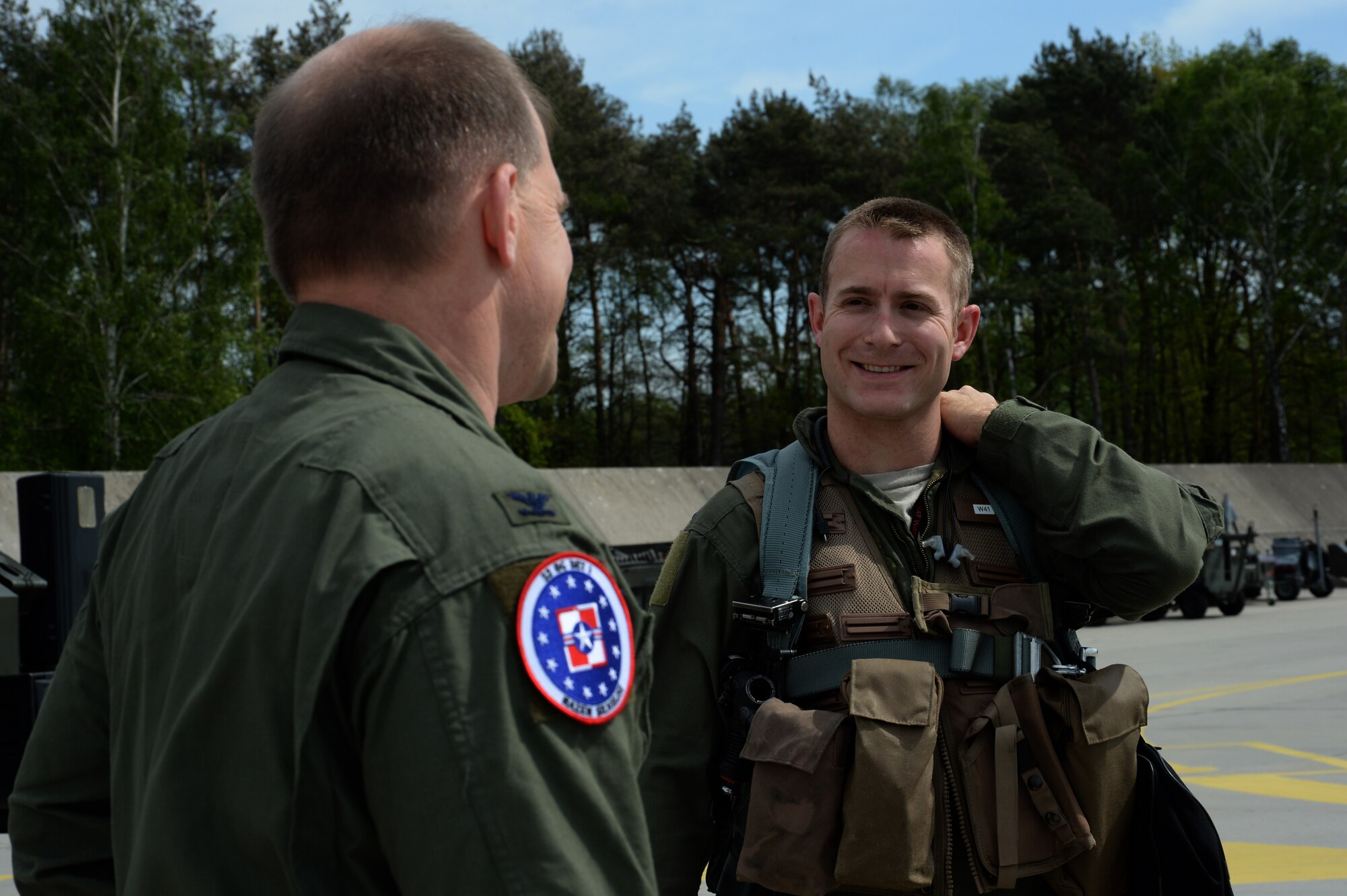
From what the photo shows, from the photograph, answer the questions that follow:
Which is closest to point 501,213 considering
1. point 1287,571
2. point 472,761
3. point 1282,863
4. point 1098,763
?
point 472,761

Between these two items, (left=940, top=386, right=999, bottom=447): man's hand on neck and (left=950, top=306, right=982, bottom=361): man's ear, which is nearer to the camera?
(left=940, top=386, right=999, bottom=447): man's hand on neck

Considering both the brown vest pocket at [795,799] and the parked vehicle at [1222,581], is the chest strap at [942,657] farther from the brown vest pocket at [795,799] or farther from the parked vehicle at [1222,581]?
the parked vehicle at [1222,581]

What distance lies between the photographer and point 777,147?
40.5 meters

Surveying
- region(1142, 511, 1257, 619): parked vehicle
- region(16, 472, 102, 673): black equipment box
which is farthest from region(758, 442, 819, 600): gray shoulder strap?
region(1142, 511, 1257, 619): parked vehicle

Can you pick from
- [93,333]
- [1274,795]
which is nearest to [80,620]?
[1274,795]

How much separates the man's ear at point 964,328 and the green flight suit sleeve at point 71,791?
2029mm

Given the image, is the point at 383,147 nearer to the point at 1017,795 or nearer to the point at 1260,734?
the point at 1017,795

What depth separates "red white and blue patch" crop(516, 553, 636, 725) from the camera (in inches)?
46.8

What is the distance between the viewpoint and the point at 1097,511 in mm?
2682

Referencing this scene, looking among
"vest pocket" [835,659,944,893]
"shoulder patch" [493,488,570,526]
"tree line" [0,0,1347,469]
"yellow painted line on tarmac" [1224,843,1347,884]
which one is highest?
"tree line" [0,0,1347,469]

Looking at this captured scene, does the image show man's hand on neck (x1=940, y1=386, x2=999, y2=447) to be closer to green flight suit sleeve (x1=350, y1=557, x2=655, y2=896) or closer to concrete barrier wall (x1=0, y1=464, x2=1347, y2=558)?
concrete barrier wall (x1=0, y1=464, x2=1347, y2=558)

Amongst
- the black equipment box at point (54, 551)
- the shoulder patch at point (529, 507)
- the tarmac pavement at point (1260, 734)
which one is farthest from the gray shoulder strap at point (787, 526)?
the black equipment box at point (54, 551)

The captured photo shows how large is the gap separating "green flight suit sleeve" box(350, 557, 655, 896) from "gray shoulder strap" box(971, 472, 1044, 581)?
1807 mm

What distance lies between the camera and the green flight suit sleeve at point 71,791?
1615 millimetres
